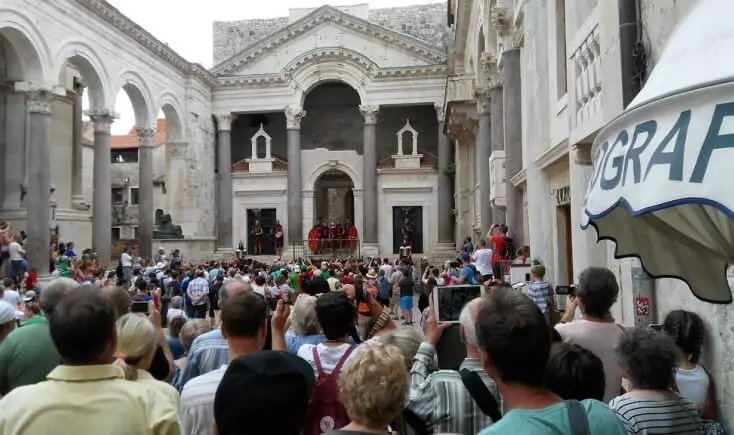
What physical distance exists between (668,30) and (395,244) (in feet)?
101

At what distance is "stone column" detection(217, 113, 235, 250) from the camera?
3506 cm

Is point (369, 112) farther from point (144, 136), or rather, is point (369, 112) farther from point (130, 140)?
point (130, 140)

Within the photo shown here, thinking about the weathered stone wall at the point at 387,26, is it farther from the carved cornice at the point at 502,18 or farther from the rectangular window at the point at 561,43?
the rectangular window at the point at 561,43

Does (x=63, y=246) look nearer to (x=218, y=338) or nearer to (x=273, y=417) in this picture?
(x=218, y=338)

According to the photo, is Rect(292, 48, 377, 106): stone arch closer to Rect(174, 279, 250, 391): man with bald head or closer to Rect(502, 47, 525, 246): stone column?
Rect(502, 47, 525, 246): stone column

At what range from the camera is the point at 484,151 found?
19047 millimetres

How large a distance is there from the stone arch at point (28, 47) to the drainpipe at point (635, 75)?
19.3m

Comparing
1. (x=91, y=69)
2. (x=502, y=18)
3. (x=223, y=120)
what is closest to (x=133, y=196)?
(x=223, y=120)

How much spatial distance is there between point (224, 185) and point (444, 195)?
12.4 metres

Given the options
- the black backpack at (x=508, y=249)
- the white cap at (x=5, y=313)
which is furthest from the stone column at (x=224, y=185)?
the white cap at (x=5, y=313)

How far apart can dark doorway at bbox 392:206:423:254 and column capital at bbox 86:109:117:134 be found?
52.9ft

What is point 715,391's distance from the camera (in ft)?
12.8

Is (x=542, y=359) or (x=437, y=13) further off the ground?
(x=437, y=13)

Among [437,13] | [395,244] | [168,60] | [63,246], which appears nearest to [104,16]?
[168,60]
